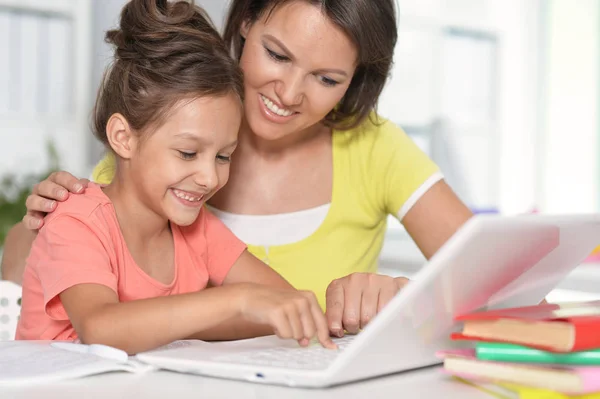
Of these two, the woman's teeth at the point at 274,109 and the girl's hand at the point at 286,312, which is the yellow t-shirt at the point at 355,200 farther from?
the girl's hand at the point at 286,312

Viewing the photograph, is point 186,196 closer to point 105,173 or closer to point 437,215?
point 105,173

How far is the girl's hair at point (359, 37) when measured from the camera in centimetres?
140

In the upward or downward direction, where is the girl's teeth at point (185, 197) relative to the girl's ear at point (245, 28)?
downward

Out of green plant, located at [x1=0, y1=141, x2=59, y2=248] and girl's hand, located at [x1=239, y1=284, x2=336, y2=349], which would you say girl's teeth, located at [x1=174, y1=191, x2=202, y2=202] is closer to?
girl's hand, located at [x1=239, y1=284, x2=336, y2=349]

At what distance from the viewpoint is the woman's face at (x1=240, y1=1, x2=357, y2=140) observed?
4.55ft

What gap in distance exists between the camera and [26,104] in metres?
3.14

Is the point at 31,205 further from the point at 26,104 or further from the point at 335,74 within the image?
the point at 26,104

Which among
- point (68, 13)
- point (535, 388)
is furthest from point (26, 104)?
point (535, 388)

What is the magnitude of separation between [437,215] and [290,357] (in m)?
0.80

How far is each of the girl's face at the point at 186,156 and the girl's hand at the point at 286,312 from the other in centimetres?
30

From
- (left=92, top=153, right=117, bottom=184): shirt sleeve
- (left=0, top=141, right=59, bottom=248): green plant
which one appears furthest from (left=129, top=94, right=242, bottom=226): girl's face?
(left=0, top=141, right=59, bottom=248): green plant

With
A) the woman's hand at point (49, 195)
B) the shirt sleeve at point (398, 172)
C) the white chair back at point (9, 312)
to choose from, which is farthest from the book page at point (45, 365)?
the shirt sleeve at point (398, 172)

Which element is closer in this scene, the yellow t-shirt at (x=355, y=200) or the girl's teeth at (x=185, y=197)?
the girl's teeth at (x=185, y=197)

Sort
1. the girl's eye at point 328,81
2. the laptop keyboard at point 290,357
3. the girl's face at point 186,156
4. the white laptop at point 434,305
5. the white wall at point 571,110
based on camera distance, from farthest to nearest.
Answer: the white wall at point 571,110 → the girl's eye at point 328,81 → the girl's face at point 186,156 → the laptop keyboard at point 290,357 → the white laptop at point 434,305
